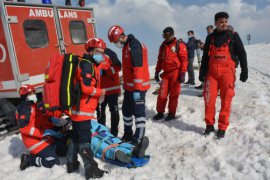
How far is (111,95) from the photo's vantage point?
17.1ft

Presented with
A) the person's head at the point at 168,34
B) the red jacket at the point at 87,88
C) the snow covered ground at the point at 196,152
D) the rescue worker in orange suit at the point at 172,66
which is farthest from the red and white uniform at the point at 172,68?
the red jacket at the point at 87,88

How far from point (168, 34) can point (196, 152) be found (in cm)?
271

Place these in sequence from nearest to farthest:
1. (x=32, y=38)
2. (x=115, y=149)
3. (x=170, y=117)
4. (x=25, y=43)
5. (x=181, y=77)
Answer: (x=115, y=149) → (x=181, y=77) → (x=170, y=117) → (x=25, y=43) → (x=32, y=38)

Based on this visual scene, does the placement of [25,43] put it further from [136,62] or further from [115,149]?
[115,149]

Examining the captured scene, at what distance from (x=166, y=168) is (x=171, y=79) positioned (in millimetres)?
2468

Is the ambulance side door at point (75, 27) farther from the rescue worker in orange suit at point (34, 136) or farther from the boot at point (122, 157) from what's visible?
the boot at point (122, 157)

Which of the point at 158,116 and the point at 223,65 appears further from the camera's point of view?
the point at 158,116

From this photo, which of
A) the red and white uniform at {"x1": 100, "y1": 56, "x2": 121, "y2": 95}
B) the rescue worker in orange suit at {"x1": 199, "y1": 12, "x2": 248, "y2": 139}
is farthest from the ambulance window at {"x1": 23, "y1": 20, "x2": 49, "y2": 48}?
the rescue worker in orange suit at {"x1": 199, "y1": 12, "x2": 248, "y2": 139}

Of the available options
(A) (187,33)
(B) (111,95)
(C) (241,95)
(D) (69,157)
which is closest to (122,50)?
(B) (111,95)

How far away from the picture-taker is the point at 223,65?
457 cm

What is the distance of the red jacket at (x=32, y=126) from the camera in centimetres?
431

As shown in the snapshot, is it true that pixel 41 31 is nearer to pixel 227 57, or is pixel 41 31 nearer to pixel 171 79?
pixel 171 79

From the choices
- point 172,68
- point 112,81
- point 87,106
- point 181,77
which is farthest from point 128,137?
point 172,68

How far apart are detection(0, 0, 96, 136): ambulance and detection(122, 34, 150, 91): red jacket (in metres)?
2.77
